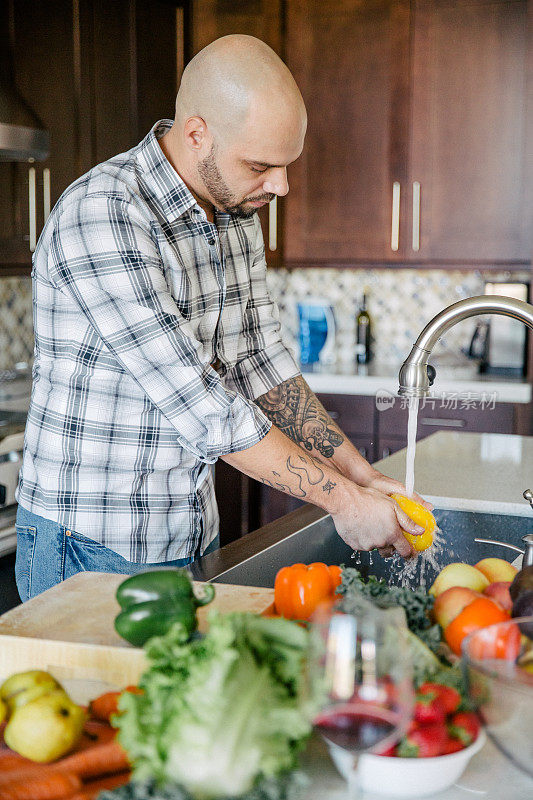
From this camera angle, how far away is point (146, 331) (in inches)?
51.9

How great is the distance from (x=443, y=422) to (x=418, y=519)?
2.07m

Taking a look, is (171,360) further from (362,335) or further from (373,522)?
(362,335)

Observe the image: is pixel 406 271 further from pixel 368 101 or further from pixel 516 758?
pixel 516 758

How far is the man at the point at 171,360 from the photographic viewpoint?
1.33m

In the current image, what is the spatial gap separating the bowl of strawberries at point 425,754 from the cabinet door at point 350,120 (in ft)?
10.2

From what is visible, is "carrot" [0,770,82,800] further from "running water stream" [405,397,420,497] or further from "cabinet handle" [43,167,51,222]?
"cabinet handle" [43,167,51,222]

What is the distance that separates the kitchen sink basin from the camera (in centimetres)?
137

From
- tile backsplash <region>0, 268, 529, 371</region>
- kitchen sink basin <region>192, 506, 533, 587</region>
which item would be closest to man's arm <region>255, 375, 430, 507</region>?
kitchen sink basin <region>192, 506, 533, 587</region>

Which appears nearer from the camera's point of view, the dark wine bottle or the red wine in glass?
the red wine in glass

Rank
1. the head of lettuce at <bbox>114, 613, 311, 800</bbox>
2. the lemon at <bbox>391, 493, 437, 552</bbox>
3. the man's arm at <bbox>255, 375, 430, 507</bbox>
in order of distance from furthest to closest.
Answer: the man's arm at <bbox>255, 375, 430, 507</bbox> < the lemon at <bbox>391, 493, 437, 552</bbox> < the head of lettuce at <bbox>114, 613, 311, 800</bbox>

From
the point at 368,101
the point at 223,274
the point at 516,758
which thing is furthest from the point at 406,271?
the point at 516,758

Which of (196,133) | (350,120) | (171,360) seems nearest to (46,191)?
(350,120)

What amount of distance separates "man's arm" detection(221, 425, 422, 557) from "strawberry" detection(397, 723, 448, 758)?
0.60 meters

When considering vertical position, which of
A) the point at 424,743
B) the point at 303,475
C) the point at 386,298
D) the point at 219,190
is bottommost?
the point at 424,743
